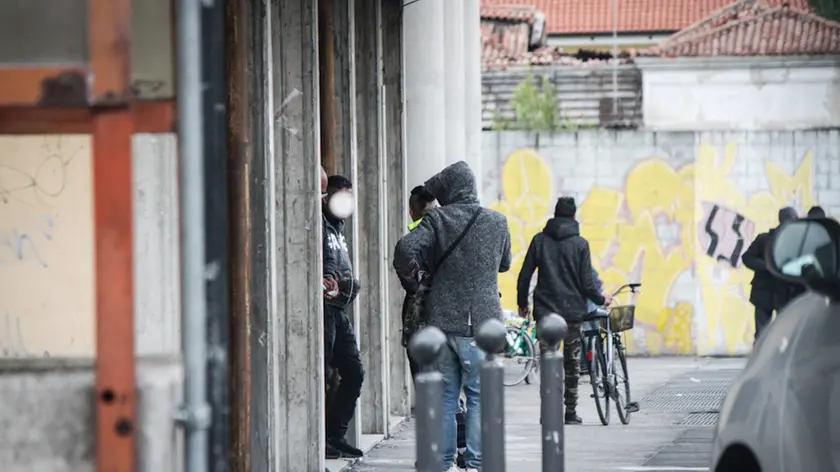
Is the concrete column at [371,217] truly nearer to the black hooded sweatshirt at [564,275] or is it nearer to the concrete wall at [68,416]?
the black hooded sweatshirt at [564,275]

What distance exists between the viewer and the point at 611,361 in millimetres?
13758

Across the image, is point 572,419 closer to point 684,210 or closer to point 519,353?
point 519,353

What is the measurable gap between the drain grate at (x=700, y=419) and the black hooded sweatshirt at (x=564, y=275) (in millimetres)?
1313

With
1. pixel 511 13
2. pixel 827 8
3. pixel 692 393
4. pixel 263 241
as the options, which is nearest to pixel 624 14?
pixel 827 8

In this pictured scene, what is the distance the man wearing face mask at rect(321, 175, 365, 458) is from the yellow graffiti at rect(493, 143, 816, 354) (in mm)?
12201

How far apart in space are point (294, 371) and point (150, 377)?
A: 4688mm

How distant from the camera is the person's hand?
10.4m

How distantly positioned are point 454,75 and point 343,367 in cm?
545

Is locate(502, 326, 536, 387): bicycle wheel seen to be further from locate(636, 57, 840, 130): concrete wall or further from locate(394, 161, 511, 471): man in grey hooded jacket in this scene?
locate(636, 57, 840, 130): concrete wall

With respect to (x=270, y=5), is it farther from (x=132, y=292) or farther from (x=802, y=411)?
(x=802, y=411)

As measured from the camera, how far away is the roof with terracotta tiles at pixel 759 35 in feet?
137

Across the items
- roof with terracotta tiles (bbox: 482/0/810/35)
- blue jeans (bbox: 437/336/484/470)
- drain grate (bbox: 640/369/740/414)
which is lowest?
drain grate (bbox: 640/369/740/414)

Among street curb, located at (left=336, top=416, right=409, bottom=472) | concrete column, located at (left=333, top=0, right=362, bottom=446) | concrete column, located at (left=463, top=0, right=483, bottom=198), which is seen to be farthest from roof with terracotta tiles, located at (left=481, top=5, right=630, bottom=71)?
concrete column, located at (left=333, top=0, right=362, bottom=446)

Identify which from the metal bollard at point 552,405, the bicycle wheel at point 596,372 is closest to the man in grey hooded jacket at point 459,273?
the metal bollard at point 552,405
